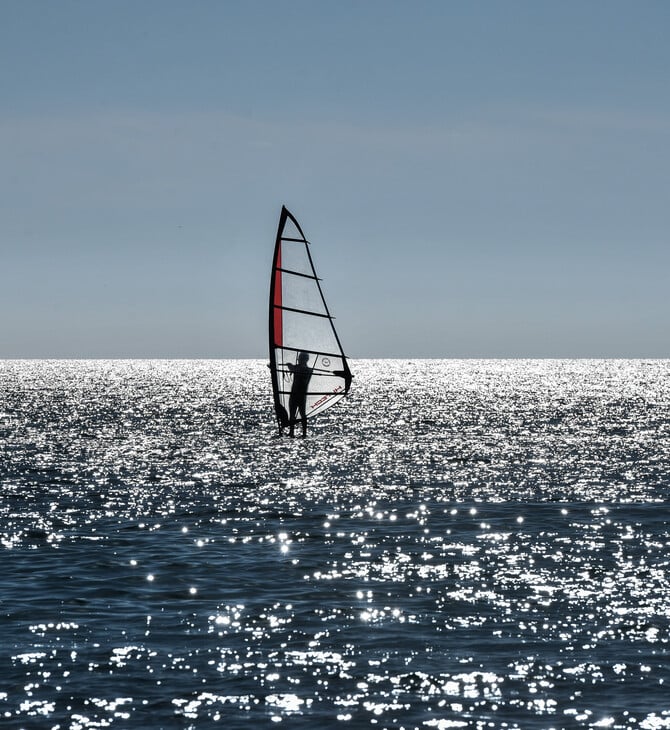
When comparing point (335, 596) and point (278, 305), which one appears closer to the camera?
point (335, 596)

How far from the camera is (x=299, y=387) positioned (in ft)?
165

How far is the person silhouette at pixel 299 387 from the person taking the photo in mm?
48906

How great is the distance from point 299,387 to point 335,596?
2896cm

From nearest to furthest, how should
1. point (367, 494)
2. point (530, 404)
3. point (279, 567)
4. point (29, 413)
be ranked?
point (279, 567)
point (367, 494)
point (29, 413)
point (530, 404)

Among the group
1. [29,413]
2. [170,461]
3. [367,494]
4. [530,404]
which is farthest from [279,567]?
[530,404]

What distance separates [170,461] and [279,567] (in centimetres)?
3042

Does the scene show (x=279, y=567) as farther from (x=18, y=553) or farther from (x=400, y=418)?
(x=400, y=418)

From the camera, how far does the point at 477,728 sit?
14.2m

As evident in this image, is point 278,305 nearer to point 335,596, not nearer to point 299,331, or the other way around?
point 299,331

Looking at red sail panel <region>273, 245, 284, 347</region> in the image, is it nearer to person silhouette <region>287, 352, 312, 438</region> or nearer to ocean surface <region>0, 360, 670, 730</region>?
person silhouette <region>287, 352, 312, 438</region>

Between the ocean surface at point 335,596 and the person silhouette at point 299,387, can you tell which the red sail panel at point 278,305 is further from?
the ocean surface at point 335,596

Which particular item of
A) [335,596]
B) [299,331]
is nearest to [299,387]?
[299,331]

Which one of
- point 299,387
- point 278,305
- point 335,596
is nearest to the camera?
point 335,596

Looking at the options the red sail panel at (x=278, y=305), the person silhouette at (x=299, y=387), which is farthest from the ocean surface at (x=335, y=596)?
the red sail panel at (x=278, y=305)
